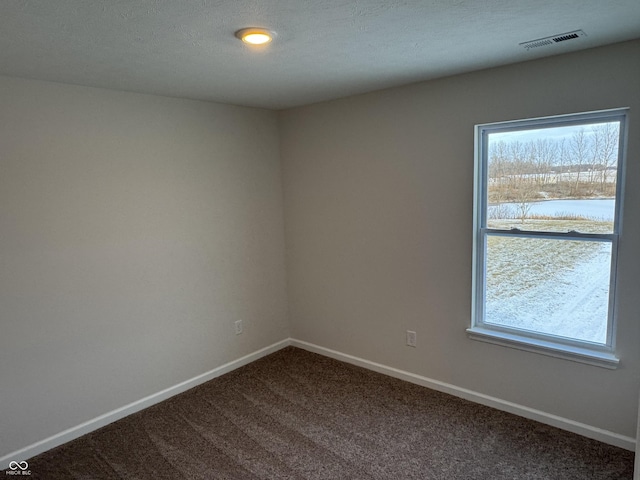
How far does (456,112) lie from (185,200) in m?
2.12

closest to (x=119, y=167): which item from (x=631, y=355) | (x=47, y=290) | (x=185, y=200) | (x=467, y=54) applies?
(x=185, y=200)

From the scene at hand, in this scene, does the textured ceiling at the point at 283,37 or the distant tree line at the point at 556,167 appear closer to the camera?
the textured ceiling at the point at 283,37

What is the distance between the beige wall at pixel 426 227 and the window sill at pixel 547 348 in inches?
2.0

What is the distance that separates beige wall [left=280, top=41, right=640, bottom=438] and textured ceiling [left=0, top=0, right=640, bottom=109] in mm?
227

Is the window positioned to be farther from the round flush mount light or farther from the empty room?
the round flush mount light

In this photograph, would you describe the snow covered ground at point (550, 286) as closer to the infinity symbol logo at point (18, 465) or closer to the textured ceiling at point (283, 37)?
the textured ceiling at point (283, 37)

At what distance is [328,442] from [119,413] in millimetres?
1528

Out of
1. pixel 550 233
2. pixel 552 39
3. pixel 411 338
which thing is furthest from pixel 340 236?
pixel 552 39

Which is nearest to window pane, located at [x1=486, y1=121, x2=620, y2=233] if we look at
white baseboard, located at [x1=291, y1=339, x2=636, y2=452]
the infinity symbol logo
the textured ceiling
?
the textured ceiling

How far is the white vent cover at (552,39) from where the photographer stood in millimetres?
2125

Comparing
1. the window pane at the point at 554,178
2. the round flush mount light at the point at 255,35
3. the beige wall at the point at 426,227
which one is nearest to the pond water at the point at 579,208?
the window pane at the point at 554,178

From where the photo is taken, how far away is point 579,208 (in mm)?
2627

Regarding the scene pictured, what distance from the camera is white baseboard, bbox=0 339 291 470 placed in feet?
8.64

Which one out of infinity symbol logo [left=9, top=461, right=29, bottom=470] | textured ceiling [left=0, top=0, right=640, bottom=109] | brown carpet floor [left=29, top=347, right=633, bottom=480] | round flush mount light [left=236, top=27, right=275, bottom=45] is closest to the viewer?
textured ceiling [left=0, top=0, right=640, bottom=109]
